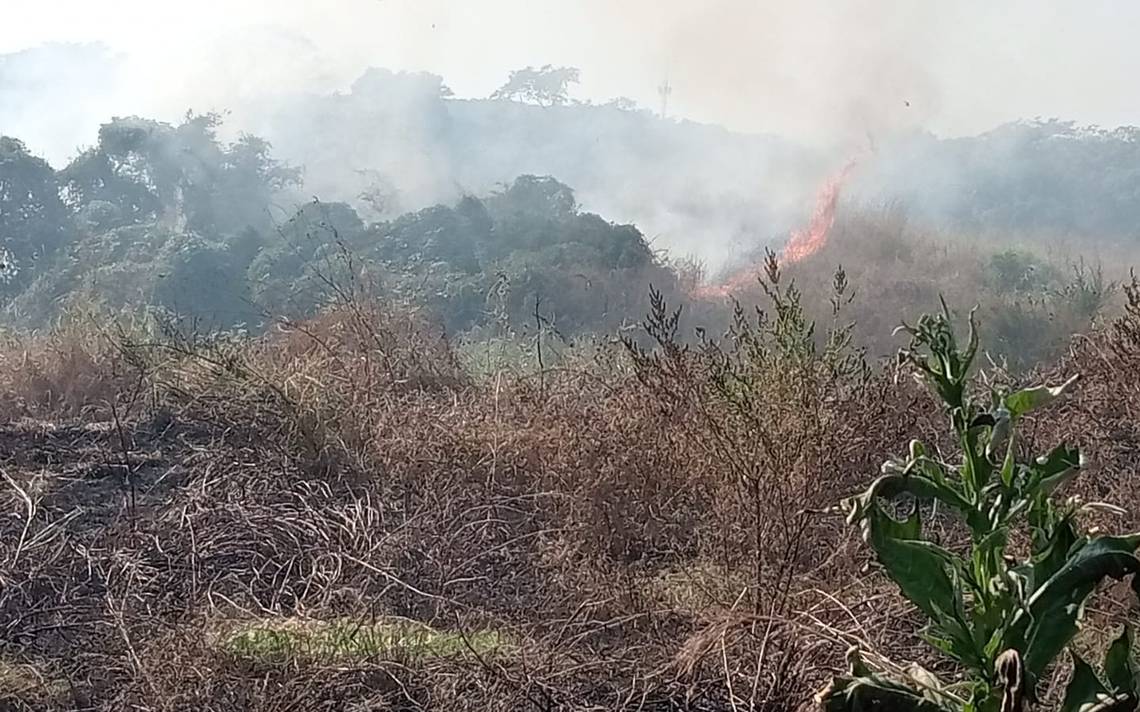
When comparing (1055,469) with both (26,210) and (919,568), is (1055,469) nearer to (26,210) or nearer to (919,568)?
(919,568)

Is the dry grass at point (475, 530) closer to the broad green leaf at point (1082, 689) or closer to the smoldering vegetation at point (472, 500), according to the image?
the smoldering vegetation at point (472, 500)

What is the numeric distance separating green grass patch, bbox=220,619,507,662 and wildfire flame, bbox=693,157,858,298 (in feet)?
34.1

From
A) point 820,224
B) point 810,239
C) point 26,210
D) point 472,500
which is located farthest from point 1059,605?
point 26,210

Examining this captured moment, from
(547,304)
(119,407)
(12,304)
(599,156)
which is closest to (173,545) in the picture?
(119,407)

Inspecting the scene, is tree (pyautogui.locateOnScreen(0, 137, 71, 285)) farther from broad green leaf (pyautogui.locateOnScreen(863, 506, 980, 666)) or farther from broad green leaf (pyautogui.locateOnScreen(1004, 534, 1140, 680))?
broad green leaf (pyautogui.locateOnScreen(1004, 534, 1140, 680))

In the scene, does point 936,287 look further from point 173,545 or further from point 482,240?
point 173,545

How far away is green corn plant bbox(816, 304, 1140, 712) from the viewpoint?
5.40ft

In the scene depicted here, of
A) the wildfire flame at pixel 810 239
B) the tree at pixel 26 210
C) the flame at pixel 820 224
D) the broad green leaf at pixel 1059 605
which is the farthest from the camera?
the tree at pixel 26 210

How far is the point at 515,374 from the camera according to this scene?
23.5ft

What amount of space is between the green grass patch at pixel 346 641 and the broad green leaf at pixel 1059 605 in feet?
7.00

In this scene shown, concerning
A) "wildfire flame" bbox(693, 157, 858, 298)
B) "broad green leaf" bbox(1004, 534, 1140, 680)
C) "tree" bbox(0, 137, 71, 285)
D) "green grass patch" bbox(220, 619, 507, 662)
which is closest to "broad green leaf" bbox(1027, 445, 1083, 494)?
"broad green leaf" bbox(1004, 534, 1140, 680)

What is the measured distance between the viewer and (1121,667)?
5.57 ft

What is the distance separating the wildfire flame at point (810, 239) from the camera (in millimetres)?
14773

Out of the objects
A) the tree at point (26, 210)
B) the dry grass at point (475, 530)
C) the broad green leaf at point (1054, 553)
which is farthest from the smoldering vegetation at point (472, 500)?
the tree at point (26, 210)
